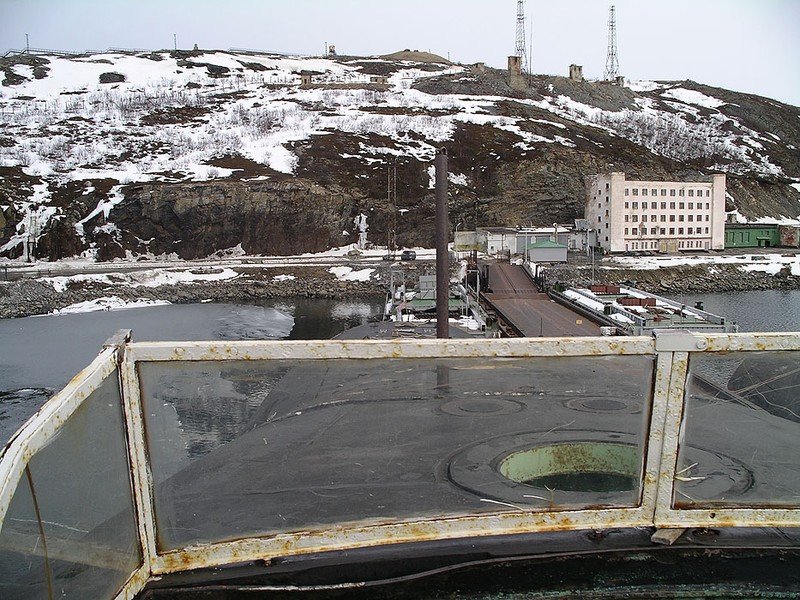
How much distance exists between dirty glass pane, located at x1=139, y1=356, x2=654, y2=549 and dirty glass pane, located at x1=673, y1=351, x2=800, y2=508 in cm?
20

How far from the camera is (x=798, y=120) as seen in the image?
11188 cm

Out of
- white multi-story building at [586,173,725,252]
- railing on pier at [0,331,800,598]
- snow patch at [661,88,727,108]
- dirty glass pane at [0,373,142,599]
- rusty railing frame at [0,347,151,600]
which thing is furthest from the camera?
snow patch at [661,88,727,108]

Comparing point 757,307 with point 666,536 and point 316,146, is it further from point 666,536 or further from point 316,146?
point 316,146

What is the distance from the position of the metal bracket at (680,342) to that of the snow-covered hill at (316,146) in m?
56.5

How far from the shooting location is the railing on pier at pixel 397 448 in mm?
1990

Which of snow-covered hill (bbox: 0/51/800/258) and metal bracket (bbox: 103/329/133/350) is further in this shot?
snow-covered hill (bbox: 0/51/800/258)

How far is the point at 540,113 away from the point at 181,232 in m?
51.4

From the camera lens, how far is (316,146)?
70188mm

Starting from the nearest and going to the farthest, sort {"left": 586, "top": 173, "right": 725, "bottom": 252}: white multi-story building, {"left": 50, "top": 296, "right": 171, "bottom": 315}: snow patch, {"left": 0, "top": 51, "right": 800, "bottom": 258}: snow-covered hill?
1. {"left": 50, "top": 296, "right": 171, "bottom": 315}: snow patch
2. {"left": 586, "top": 173, "right": 725, "bottom": 252}: white multi-story building
3. {"left": 0, "top": 51, "right": 800, "bottom": 258}: snow-covered hill

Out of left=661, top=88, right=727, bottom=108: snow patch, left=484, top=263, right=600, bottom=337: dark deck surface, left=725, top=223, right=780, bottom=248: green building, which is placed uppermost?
left=661, top=88, right=727, bottom=108: snow patch

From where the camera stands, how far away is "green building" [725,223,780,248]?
198 ft

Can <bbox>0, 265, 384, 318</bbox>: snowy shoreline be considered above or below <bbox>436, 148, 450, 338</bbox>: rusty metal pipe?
below

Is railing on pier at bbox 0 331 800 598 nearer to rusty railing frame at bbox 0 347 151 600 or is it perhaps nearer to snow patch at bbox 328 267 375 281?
rusty railing frame at bbox 0 347 151 600

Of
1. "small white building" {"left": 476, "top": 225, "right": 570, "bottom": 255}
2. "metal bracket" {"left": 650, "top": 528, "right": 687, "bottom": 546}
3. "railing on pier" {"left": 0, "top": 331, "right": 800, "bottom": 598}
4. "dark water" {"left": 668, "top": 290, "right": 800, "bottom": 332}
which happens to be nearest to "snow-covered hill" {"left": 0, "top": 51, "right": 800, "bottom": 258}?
"small white building" {"left": 476, "top": 225, "right": 570, "bottom": 255}
